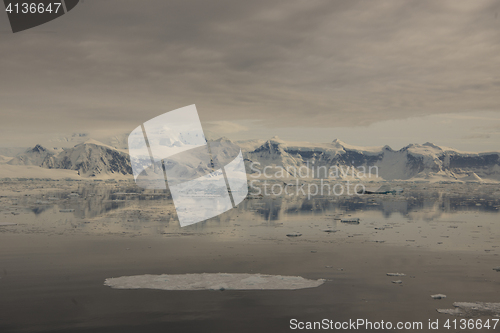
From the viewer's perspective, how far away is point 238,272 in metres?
13.2

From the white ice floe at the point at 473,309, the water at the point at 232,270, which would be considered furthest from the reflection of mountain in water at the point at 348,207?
the white ice floe at the point at 473,309

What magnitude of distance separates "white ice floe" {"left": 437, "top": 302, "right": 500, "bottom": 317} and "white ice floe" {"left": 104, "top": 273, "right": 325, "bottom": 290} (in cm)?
379

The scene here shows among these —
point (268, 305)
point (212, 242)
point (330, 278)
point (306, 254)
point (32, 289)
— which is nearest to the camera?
point (268, 305)

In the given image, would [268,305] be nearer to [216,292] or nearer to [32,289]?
[216,292]

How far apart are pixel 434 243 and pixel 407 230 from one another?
4660 millimetres

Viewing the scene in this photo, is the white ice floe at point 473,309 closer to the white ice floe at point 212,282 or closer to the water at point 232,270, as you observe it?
the water at point 232,270

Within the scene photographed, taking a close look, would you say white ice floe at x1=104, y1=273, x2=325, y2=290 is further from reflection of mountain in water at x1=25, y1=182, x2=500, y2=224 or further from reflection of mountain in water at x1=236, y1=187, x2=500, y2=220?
reflection of mountain in water at x1=236, y1=187, x2=500, y2=220

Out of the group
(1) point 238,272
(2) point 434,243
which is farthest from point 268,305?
(2) point 434,243

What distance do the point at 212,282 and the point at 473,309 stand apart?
289 inches

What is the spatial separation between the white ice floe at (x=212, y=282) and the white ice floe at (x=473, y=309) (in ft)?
12.4

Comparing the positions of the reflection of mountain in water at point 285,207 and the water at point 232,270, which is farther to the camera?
the reflection of mountain in water at point 285,207

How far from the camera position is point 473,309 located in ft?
32.2

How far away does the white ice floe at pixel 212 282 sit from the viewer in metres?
11.4

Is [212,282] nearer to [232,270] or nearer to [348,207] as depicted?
[232,270]
